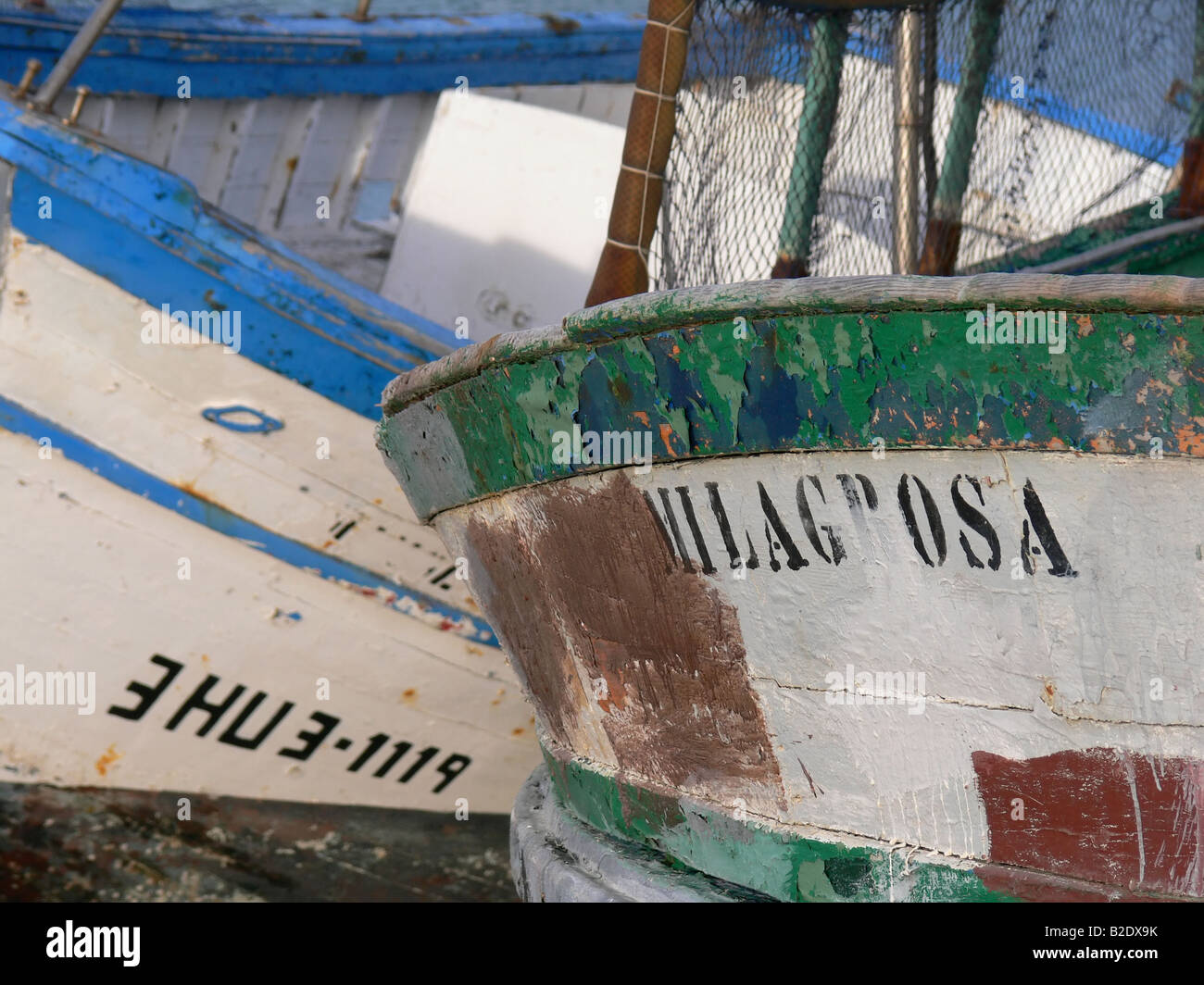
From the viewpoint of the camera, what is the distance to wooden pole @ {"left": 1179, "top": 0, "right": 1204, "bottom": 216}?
4004 mm

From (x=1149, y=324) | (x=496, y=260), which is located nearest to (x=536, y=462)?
(x=1149, y=324)

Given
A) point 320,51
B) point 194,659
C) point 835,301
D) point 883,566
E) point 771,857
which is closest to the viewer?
point 835,301

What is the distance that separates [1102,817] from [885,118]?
2.39 m

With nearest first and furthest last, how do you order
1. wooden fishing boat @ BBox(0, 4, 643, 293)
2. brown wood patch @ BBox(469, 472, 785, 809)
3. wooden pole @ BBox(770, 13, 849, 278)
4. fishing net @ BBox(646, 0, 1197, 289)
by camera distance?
brown wood patch @ BBox(469, 472, 785, 809)
fishing net @ BBox(646, 0, 1197, 289)
wooden pole @ BBox(770, 13, 849, 278)
wooden fishing boat @ BBox(0, 4, 643, 293)

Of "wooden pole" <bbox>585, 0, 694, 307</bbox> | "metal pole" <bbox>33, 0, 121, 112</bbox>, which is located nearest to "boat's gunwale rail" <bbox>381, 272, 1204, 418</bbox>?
"wooden pole" <bbox>585, 0, 694, 307</bbox>

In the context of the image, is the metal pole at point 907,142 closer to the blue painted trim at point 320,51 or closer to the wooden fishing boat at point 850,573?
the wooden fishing boat at point 850,573

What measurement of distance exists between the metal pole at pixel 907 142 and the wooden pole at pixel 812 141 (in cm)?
17

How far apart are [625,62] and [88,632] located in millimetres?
4317

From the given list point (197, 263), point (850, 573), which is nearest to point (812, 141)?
point (197, 263)

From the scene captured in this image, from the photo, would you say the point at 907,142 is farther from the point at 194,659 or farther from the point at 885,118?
the point at 194,659

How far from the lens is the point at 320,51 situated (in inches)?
229

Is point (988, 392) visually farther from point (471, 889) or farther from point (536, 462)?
point (471, 889)

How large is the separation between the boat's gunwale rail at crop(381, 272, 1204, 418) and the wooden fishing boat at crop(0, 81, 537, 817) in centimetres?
162

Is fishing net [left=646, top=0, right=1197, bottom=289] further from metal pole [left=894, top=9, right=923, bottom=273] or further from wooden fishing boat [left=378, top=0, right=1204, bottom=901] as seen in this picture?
wooden fishing boat [left=378, top=0, right=1204, bottom=901]
